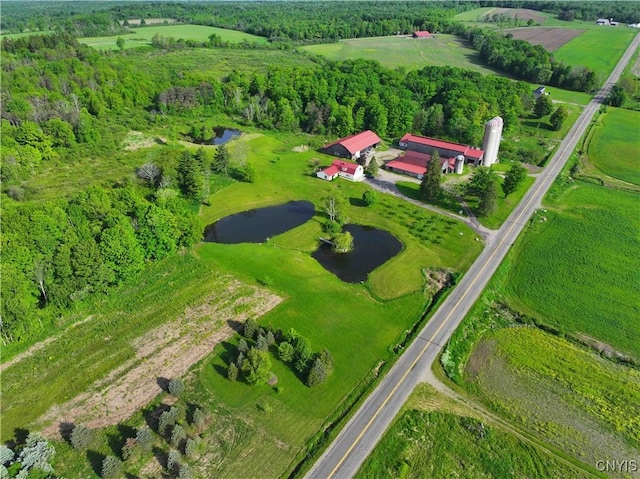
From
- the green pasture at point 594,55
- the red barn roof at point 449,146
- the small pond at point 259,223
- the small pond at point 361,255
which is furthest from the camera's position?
the green pasture at point 594,55

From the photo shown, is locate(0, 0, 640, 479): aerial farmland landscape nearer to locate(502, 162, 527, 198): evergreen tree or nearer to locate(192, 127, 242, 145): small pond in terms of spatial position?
locate(502, 162, 527, 198): evergreen tree

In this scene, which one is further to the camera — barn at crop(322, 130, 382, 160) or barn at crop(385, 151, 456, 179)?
barn at crop(322, 130, 382, 160)

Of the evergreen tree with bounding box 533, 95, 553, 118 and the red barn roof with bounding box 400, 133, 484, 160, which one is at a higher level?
the evergreen tree with bounding box 533, 95, 553, 118

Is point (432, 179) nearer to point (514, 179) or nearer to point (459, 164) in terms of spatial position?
point (514, 179)

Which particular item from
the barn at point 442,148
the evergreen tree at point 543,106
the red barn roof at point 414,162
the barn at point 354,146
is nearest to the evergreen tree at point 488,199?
the red barn roof at point 414,162

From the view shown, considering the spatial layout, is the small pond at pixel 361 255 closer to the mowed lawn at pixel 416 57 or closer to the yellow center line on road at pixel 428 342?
the yellow center line on road at pixel 428 342

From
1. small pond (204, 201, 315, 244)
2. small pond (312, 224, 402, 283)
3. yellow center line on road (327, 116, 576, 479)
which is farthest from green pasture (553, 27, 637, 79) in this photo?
small pond (204, 201, 315, 244)

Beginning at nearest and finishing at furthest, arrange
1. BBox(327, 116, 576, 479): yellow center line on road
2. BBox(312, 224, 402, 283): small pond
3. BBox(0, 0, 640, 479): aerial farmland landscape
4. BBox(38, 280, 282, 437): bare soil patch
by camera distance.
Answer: BBox(327, 116, 576, 479): yellow center line on road
BBox(0, 0, 640, 479): aerial farmland landscape
BBox(38, 280, 282, 437): bare soil patch
BBox(312, 224, 402, 283): small pond
